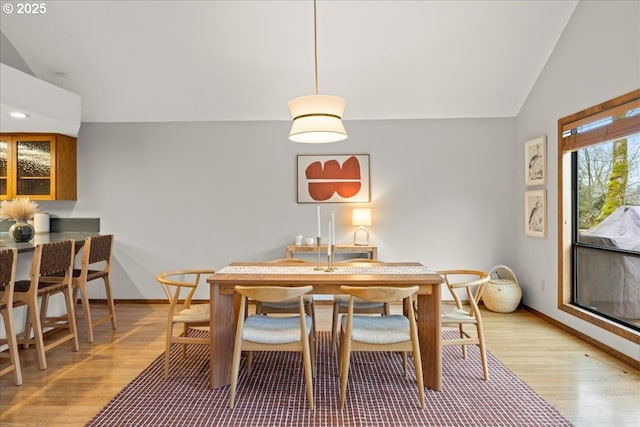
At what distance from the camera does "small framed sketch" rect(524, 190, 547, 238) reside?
431cm

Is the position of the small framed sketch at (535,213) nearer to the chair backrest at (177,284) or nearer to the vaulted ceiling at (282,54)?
the vaulted ceiling at (282,54)

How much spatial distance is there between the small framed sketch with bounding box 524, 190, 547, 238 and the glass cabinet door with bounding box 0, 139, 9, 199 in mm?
6042

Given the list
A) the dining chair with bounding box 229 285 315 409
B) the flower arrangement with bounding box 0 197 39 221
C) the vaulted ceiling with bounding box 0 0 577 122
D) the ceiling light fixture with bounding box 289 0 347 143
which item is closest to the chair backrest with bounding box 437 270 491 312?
the dining chair with bounding box 229 285 315 409

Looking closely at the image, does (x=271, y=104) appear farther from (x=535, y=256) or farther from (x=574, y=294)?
(x=574, y=294)

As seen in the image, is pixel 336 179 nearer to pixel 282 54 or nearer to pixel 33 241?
pixel 282 54

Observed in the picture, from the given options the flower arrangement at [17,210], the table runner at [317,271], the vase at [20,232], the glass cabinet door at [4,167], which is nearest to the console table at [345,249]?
the table runner at [317,271]

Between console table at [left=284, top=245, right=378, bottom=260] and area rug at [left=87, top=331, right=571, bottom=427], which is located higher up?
console table at [left=284, top=245, right=378, bottom=260]

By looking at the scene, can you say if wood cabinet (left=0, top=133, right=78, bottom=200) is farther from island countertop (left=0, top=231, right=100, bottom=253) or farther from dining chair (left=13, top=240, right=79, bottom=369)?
dining chair (left=13, top=240, right=79, bottom=369)

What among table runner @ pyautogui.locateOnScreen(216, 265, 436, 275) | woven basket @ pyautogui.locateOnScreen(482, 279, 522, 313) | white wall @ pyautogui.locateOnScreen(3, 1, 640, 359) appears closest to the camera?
table runner @ pyautogui.locateOnScreen(216, 265, 436, 275)

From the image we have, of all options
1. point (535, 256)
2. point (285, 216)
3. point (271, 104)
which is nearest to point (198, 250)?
point (285, 216)

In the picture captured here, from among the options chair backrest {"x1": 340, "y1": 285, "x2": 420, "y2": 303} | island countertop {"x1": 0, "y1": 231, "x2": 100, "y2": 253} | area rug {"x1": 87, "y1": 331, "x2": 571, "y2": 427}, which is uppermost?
island countertop {"x1": 0, "y1": 231, "x2": 100, "y2": 253}

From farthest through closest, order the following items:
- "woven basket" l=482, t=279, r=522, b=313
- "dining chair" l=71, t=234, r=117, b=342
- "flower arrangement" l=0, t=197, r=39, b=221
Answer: "woven basket" l=482, t=279, r=522, b=313
"flower arrangement" l=0, t=197, r=39, b=221
"dining chair" l=71, t=234, r=117, b=342

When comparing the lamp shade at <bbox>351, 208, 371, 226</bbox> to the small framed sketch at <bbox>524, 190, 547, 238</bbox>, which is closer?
the small framed sketch at <bbox>524, 190, 547, 238</bbox>

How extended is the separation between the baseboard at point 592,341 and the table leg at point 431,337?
5.25 feet
